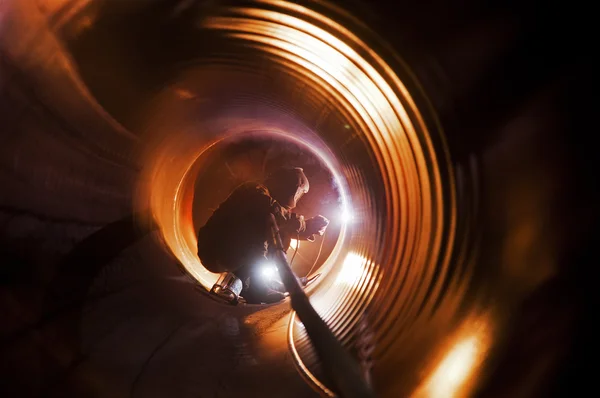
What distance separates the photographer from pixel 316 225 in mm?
1922

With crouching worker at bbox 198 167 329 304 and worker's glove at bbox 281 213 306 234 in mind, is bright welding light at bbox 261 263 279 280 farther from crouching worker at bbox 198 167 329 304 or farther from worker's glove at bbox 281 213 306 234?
worker's glove at bbox 281 213 306 234

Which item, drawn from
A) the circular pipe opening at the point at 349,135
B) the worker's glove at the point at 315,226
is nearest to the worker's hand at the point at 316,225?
the worker's glove at the point at 315,226

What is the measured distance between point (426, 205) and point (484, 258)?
183 mm

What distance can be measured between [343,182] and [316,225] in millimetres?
310

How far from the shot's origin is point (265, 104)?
1502mm

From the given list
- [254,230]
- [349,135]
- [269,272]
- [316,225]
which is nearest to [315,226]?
[316,225]

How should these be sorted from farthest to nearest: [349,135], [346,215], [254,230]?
[346,215], [254,230], [349,135]

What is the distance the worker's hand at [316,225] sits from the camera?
1911 millimetres

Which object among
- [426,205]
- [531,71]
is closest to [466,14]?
[531,71]

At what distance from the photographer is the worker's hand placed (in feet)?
6.27

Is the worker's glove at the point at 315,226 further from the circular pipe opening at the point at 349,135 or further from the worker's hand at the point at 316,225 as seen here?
the circular pipe opening at the point at 349,135

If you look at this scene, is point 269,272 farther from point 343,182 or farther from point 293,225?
point 343,182

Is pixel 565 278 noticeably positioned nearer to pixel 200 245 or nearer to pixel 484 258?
pixel 484 258

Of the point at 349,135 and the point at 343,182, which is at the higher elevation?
the point at 343,182
